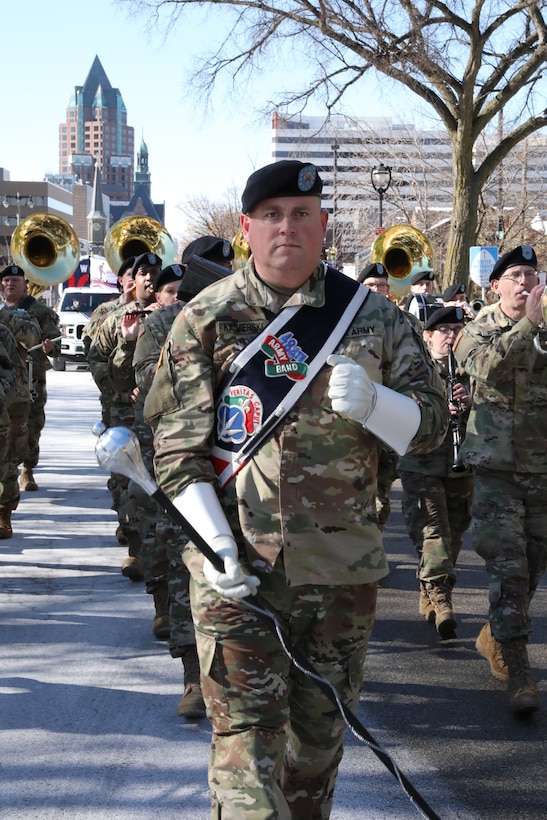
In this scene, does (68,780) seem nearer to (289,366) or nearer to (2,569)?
(289,366)

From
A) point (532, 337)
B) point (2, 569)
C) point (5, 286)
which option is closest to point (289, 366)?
point (532, 337)

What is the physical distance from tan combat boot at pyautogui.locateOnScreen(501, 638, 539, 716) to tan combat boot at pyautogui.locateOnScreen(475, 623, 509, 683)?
22cm

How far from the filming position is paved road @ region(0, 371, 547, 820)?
4.20 m

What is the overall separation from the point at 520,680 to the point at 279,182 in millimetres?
3040

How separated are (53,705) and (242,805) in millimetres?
2495

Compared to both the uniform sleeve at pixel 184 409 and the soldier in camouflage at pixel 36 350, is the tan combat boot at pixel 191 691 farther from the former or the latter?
the soldier in camouflage at pixel 36 350

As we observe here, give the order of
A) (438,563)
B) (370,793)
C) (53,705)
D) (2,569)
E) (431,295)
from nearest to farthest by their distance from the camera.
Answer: (370,793)
(53,705)
(438,563)
(2,569)
(431,295)

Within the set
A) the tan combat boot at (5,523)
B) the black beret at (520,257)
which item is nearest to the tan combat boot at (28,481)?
the tan combat boot at (5,523)

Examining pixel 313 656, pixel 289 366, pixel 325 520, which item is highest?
pixel 289 366

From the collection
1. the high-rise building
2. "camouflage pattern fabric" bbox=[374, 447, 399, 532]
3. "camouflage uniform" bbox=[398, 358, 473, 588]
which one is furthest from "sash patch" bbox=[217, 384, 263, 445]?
the high-rise building

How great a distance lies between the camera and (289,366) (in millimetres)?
3223

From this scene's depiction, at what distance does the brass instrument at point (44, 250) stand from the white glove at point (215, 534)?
11.8 metres

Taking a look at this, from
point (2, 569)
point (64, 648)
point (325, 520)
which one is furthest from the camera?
point (2, 569)

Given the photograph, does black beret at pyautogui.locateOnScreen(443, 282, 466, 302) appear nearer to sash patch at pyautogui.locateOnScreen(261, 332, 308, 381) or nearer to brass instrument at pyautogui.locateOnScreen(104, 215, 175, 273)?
brass instrument at pyautogui.locateOnScreen(104, 215, 175, 273)
